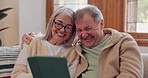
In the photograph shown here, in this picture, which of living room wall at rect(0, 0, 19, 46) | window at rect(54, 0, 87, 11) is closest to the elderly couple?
window at rect(54, 0, 87, 11)

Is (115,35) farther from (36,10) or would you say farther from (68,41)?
(36,10)

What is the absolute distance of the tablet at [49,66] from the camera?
42.4 inches

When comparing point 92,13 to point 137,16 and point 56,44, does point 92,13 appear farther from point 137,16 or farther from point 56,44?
point 137,16

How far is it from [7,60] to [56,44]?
38cm

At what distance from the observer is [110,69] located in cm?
167

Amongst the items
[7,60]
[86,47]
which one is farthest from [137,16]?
[7,60]

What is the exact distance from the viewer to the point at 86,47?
187 centimetres

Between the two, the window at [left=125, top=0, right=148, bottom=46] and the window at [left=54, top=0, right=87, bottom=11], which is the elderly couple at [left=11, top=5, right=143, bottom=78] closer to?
the window at [left=125, top=0, right=148, bottom=46]

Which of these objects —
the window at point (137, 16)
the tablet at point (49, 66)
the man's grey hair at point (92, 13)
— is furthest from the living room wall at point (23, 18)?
the tablet at point (49, 66)

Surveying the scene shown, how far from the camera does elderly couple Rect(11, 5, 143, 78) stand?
165cm

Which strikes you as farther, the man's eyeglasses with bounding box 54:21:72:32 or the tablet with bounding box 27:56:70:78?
the man's eyeglasses with bounding box 54:21:72:32

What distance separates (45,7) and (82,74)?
210 cm

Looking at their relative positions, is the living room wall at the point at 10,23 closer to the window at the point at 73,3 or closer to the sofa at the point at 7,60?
the window at the point at 73,3

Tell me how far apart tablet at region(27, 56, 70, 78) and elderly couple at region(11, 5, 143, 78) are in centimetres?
61
